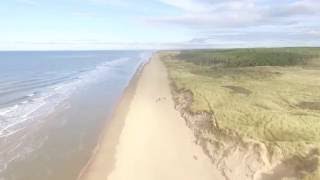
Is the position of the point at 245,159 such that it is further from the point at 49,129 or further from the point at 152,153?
the point at 49,129

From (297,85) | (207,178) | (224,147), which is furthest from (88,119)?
(297,85)

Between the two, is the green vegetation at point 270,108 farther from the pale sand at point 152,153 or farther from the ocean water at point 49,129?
the ocean water at point 49,129

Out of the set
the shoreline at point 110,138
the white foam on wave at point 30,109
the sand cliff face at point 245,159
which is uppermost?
the sand cliff face at point 245,159

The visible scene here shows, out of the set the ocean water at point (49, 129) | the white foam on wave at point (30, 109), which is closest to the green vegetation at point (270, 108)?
the ocean water at point (49, 129)

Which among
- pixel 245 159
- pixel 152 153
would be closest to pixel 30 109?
pixel 152 153

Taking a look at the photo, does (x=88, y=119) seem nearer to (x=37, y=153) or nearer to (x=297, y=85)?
(x=37, y=153)

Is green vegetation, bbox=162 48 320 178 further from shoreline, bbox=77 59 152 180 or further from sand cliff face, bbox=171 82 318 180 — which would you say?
shoreline, bbox=77 59 152 180

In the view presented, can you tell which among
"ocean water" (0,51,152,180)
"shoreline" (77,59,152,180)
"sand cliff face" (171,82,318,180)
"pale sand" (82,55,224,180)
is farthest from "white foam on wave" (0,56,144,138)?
"sand cliff face" (171,82,318,180)
